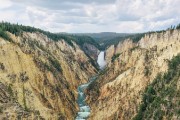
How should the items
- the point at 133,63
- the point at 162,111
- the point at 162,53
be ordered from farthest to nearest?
the point at 133,63 < the point at 162,53 < the point at 162,111

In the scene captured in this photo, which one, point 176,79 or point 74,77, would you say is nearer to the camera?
point 176,79

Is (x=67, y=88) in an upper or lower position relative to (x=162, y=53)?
lower

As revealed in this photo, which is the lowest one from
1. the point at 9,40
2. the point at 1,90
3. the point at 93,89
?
the point at 93,89

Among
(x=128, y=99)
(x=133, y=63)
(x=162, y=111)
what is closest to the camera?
(x=162, y=111)

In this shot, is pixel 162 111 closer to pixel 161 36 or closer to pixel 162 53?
pixel 162 53

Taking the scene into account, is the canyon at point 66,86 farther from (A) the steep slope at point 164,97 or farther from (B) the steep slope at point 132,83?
(A) the steep slope at point 164,97

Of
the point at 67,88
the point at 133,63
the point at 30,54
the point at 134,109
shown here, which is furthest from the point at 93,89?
the point at 134,109

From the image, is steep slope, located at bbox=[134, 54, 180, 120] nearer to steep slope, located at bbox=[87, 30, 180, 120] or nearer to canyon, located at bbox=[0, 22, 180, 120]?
canyon, located at bbox=[0, 22, 180, 120]
